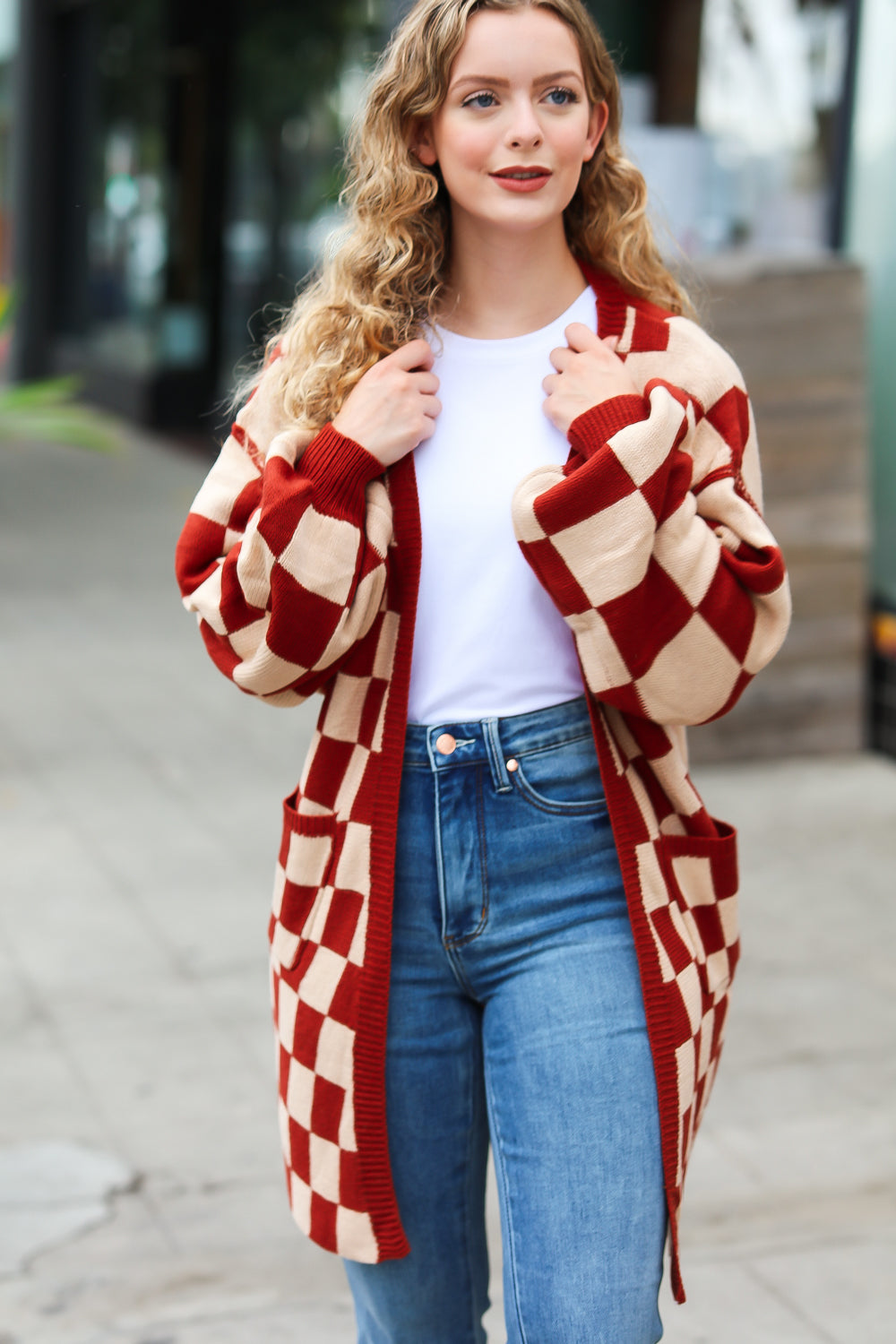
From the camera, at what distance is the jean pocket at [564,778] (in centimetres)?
195

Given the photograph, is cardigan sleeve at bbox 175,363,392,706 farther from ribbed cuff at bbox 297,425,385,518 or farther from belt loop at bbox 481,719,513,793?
belt loop at bbox 481,719,513,793

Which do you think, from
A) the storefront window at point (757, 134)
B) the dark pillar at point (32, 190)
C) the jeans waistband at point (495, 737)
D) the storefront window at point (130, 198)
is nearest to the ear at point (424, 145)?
the jeans waistband at point (495, 737)

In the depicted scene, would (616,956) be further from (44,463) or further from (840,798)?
(44,463)

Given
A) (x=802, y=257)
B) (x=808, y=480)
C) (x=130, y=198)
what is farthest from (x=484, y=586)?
(x=130, y=198)

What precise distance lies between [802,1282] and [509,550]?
1713 mm

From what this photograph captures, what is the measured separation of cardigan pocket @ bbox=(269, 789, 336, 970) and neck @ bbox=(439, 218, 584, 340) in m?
0.64

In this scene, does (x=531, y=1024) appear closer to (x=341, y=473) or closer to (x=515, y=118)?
(x=341, y=473)

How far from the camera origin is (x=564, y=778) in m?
1.97

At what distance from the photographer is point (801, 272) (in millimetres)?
5750

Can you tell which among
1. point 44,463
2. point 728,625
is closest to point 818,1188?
point 728,625

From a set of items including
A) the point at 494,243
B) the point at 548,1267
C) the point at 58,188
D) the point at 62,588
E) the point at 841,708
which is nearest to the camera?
the point at 548,1267

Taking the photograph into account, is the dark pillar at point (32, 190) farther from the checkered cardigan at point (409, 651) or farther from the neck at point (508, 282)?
the checkered cardigan at point (409, 651)

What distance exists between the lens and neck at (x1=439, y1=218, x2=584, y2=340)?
204 cm

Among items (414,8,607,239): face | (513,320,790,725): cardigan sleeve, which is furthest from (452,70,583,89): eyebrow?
(513,320,790,725): cardigan sleeve
